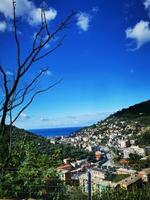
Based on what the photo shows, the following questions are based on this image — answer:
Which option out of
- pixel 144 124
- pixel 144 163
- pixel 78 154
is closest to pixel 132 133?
pixel 144 124

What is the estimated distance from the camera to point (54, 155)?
910 cm

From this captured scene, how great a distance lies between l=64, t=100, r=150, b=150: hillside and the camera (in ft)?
286

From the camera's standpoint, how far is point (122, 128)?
9825 cm

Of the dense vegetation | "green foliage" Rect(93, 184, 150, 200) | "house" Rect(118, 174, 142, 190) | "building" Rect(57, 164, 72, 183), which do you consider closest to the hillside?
"house" Rect(118, 174, 142, 190)

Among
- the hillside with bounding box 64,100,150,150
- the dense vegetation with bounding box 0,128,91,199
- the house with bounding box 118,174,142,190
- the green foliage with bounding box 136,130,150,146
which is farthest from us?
the hillside with bounding box 64,100,150,150

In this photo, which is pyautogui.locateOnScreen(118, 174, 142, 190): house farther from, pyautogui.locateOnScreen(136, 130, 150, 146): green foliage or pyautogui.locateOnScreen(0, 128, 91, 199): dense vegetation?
pyautogui.locateOnScreen(136, 130, 150, 146): green foliage

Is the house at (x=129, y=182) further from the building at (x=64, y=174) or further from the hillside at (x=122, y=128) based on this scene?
the hillside at (x=122, y=128)

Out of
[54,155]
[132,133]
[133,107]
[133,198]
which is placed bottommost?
[133,198]

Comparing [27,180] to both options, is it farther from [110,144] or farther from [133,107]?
[133,107]

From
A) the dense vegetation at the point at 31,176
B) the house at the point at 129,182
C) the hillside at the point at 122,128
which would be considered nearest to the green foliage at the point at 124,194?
the dense vegetation at the point at 31,176

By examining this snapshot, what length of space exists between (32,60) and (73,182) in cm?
574

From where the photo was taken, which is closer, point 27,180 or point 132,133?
point 27,180

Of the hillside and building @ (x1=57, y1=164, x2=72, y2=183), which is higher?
the hillside

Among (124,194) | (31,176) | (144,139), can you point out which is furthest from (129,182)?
(144,139)
